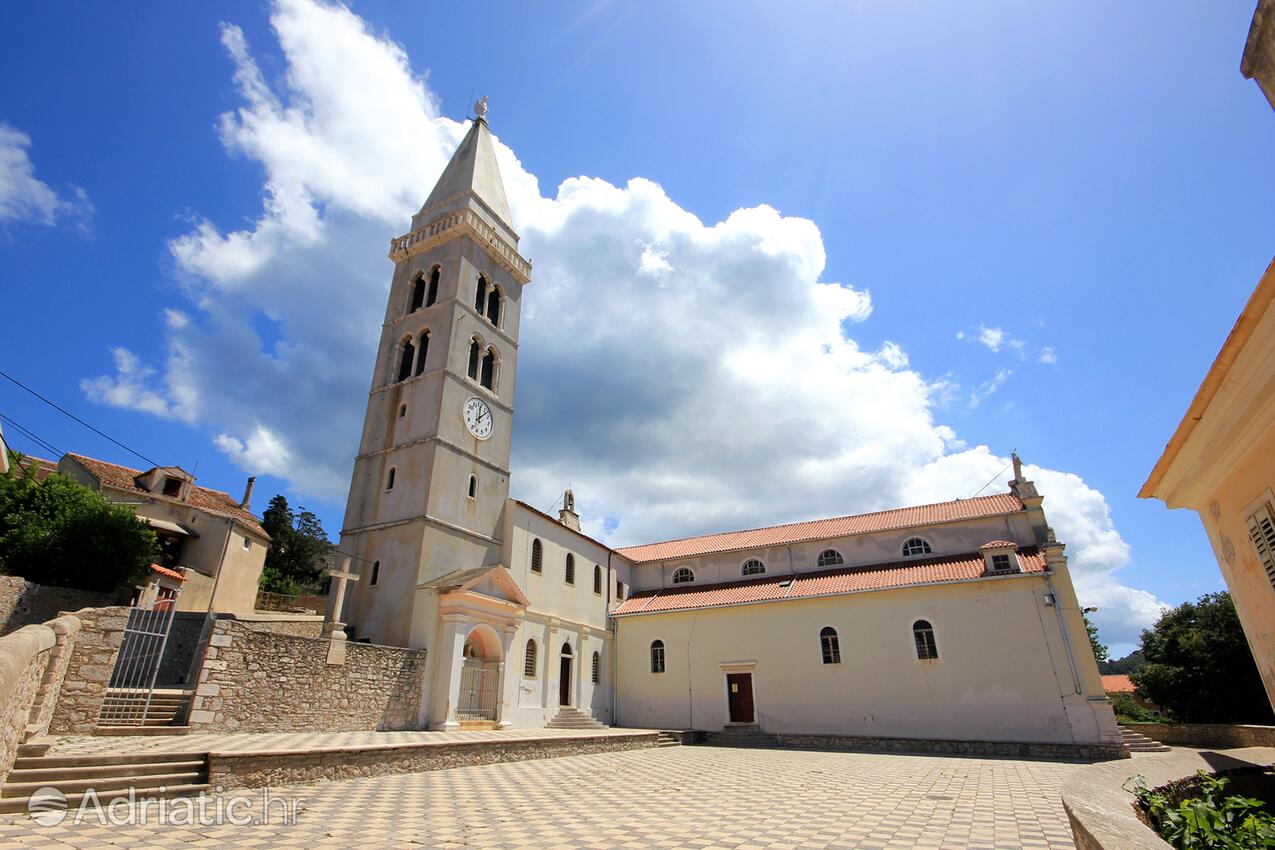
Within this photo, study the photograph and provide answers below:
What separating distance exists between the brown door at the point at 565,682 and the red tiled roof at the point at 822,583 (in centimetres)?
386

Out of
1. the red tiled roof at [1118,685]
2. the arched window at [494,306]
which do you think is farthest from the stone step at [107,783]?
the red tiled roof at [1118,685]

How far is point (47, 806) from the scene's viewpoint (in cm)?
721

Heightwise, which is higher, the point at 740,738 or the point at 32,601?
the point at 32,601

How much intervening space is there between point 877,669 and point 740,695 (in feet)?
17.7

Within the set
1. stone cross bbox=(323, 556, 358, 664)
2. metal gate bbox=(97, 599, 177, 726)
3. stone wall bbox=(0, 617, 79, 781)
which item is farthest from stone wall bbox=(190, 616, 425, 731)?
stone wall bbox=(0, 617, 79, 781)

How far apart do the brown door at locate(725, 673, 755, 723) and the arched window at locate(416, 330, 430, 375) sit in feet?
57.8

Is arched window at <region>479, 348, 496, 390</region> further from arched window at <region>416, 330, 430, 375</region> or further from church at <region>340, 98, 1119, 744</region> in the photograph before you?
arched window at <region>416, 330, 430, 375</region>

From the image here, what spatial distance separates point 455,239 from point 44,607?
1817cm

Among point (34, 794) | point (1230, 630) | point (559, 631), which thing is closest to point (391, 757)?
point (34, 794)

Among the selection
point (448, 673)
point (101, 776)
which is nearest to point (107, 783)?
point (101, 776)

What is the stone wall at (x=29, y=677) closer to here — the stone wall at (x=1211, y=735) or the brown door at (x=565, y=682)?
the brown door at (x=565, y=682)

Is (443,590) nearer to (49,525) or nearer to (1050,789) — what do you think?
(49,525)

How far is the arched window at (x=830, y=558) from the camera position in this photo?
2605 centimetres

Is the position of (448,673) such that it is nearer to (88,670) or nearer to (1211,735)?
(88,670)
